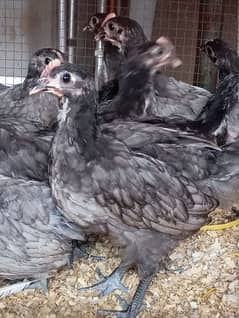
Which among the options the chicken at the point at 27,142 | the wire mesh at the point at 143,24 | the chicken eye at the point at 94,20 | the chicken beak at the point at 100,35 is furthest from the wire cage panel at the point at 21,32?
the chicken at the point at 27,142

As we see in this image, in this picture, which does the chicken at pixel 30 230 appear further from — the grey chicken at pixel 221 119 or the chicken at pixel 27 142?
the grey chicken at pixel 221 119

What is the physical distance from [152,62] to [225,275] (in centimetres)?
104

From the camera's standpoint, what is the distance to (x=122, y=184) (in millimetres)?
1865

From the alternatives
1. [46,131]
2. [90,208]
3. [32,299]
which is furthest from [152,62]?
[32,299]

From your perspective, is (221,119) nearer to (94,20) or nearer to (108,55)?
(108,55)

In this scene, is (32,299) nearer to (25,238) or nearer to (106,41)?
(25,238)

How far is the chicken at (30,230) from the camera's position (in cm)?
194

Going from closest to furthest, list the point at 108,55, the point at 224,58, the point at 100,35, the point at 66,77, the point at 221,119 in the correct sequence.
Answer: the point at 66,77 → the point at 221,119 → the point at 224,58 → the point at 100,35 → the point at 108,55

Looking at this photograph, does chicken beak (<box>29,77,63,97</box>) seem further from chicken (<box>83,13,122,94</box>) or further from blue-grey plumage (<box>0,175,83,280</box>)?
chicken (<box>83,13,122,94</box>)

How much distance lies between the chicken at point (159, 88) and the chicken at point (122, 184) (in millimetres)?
802

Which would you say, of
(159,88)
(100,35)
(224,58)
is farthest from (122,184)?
(100,35)

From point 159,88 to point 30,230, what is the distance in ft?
4.14

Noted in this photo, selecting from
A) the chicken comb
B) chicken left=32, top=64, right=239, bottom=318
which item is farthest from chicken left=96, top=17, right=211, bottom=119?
chicken left=32, top=64, right=239, bottom=318

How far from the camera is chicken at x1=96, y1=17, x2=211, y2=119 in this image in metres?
2.86
